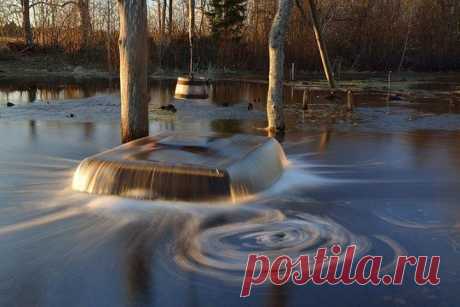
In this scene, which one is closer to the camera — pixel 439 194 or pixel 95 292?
pixel 95 292

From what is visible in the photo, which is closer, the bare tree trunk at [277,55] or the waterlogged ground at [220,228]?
the waterlogged ground at [220,228]

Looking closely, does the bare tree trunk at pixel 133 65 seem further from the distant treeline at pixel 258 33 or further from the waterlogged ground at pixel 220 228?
the distant treeline at pixel 258 33

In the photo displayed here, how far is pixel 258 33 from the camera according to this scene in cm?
4459

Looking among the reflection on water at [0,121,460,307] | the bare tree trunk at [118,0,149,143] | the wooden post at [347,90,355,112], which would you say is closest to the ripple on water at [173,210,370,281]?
the reflection on water at [0,121,460,307]

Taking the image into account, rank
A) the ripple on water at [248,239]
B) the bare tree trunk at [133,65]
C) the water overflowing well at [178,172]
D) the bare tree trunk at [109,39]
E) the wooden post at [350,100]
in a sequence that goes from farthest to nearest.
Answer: the bare tree trunk at [109,39]
the wooden post at [350,100]
the bare tree trunk at [133,65]
the water overflowing well at [178,172]
the ripple on water at [248,239]

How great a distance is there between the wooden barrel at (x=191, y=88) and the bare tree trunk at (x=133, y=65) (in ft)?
37.7

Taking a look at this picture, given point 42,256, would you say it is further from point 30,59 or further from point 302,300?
point 30,59

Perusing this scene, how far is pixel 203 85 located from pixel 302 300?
18643mm

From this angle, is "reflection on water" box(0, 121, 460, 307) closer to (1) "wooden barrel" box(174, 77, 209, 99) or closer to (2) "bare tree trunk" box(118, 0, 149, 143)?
(2) "bare tree trunk" box(118, 0, 149, 143)

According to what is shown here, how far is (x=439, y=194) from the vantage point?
9859mm

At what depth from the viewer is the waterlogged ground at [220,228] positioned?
582cm

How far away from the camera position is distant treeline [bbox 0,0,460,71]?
144 ft

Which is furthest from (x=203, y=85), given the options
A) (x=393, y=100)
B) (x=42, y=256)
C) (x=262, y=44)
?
(x=262, y=44)

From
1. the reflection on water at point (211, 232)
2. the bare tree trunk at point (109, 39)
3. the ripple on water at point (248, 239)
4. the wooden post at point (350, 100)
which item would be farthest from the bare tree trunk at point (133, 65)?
the bare tree trunk at point (109, 39)
